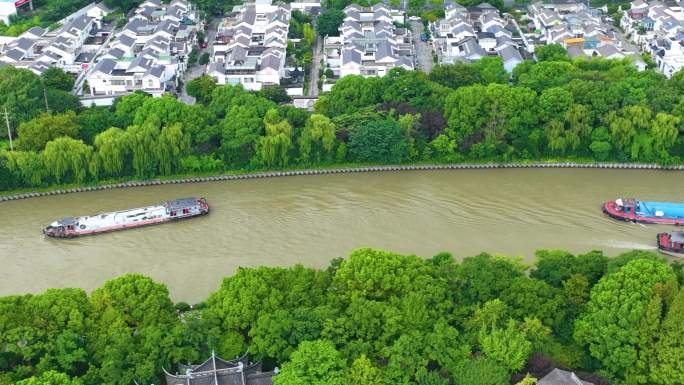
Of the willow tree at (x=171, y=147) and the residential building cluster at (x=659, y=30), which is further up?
the residential building cluster at (x=659, y=30)

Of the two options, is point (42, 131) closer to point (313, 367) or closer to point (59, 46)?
point (59, 46)

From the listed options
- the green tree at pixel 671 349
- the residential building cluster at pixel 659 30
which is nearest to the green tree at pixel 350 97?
the residential building cluster at pixel 659 30

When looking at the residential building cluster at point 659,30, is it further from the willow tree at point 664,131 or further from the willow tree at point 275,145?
the willow tree at point 275,145

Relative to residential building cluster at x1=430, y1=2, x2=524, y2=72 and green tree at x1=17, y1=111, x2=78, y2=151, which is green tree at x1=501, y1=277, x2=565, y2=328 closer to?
green tree at x1=17, y1=111, x2=78, y2=151

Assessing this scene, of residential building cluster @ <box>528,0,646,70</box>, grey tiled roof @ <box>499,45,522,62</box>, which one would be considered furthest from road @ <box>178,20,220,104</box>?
residential building cluster @ <box>528,0,646,70</box>

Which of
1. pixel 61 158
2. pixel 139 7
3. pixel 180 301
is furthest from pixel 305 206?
Result: pixel 139 7

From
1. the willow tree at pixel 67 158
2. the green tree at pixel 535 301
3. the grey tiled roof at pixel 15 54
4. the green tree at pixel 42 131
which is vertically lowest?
the green tree at pixel 535 301
